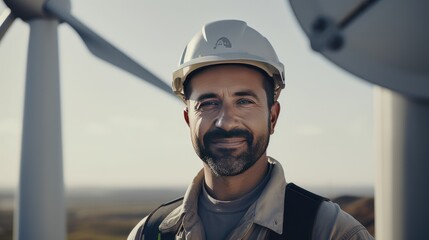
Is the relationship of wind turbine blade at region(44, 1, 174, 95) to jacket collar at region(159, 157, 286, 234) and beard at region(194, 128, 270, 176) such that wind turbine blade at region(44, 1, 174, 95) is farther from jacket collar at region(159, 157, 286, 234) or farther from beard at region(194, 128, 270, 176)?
beard at region(194, 128, 270, 176)

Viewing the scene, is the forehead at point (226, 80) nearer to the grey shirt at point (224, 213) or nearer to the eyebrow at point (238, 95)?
the eyebrow at point (238, 95)

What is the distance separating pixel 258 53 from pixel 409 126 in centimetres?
147

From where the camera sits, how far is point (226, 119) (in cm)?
420

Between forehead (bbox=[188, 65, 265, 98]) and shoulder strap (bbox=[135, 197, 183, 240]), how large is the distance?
1.24 metres

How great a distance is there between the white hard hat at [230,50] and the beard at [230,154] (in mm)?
626

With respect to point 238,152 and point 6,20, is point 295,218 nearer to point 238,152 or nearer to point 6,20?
point 238,152

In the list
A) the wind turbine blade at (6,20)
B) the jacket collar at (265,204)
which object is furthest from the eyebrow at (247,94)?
the wind turbine blade at (6,20)

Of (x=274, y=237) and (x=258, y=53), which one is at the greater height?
(x=258, y=53)

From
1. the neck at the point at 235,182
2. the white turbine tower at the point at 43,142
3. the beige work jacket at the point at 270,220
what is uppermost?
the white turbine tower at the point at 43,142

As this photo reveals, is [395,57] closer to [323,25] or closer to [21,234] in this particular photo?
[323,25]

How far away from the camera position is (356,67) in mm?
3295

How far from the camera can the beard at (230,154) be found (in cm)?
424

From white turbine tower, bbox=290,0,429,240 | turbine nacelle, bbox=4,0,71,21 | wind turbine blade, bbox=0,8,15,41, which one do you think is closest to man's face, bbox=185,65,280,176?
white turbine tower, bbox=290,0,429,240

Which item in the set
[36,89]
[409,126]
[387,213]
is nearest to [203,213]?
[387,213]
